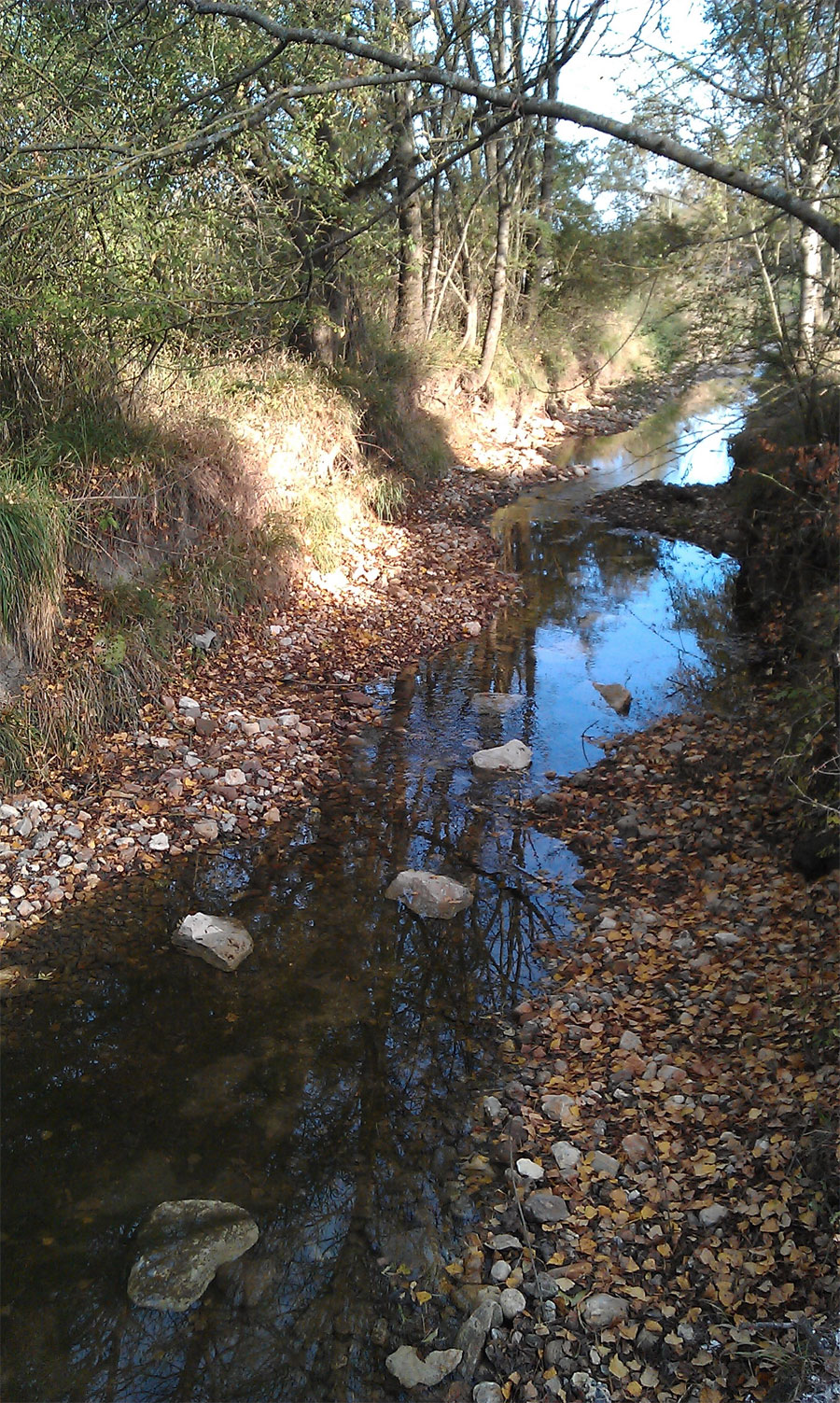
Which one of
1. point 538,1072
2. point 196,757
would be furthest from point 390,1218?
point 196,757

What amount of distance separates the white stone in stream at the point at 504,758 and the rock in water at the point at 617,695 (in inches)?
50.3

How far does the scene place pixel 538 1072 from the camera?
4.25 m

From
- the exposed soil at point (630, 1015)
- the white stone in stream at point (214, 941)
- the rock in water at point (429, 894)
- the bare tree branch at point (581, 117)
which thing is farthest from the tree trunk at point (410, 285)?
the white stone in stream at point (214, 941)

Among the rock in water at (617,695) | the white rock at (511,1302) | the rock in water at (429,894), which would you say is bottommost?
the white rock at (511,1302)

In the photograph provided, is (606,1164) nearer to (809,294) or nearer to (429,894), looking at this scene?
(429,894)

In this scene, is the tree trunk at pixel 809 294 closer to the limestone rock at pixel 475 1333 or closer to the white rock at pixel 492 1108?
the white rock at pixel 492 1108

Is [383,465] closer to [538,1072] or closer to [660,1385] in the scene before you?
[538,1072]

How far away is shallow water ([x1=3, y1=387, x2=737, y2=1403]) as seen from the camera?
3.18 m

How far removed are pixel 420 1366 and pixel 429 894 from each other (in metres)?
2.68

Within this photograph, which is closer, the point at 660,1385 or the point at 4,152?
the point at 660,1385

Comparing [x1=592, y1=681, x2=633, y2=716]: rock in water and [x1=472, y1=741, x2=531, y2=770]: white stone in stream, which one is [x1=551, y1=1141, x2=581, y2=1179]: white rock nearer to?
[x1=472, y1=741, x2=531, y2=770]: white stone in stream

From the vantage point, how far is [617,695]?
8.28 metres

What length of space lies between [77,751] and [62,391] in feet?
10.9

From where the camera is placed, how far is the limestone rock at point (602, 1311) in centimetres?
306
